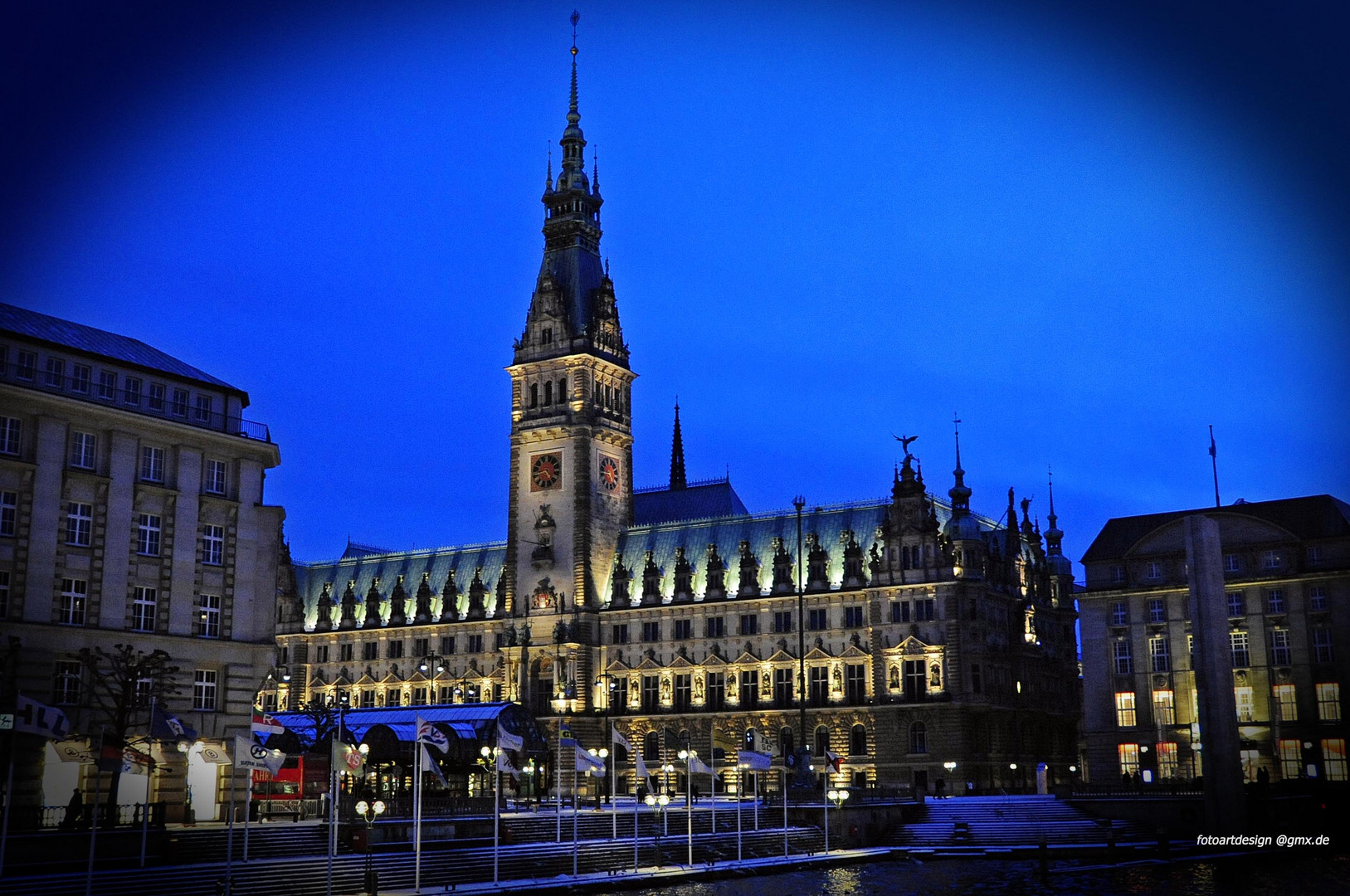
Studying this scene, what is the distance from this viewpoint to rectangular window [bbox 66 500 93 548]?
229 ft

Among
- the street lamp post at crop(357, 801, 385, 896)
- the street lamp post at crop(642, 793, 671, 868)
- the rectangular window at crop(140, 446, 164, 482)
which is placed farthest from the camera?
the street lamp post at crop(642, 793, 671, 868)

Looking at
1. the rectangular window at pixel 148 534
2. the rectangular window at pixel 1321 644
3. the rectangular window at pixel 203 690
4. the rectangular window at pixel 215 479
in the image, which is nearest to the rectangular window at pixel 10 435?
the rectangular window at pixel 148 534

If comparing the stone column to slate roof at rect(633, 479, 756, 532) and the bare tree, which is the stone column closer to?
the bare tree

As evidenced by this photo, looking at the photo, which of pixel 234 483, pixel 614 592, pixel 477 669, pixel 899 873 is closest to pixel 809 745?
pixel 614 592

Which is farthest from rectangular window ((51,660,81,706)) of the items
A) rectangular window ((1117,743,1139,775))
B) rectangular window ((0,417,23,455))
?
rectangular window ((1117,743,1139,775))

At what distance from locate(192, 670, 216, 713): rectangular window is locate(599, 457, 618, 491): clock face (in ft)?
221

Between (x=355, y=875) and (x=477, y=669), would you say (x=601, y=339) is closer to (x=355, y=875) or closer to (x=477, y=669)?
(x=477, y=669)

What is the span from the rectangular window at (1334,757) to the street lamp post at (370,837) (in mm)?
62698

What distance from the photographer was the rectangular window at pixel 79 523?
69938 millimetres

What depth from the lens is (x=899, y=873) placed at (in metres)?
71.2

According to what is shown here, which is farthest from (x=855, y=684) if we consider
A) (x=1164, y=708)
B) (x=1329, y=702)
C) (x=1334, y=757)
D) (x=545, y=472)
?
(x=1334, y=757)

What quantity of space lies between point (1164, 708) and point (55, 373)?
77.7m

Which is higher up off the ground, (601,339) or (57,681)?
(601,339)

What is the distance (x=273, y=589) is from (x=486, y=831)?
58.4 feet
